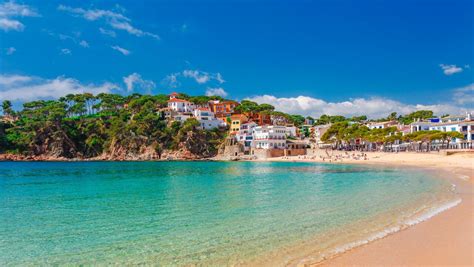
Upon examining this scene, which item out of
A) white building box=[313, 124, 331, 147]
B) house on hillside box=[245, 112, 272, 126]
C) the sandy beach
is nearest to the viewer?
the sandy beach

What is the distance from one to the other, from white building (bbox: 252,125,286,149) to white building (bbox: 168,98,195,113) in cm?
2532

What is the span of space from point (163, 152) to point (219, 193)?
65.9 metres

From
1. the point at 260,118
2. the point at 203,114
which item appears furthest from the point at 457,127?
the point at 203,114

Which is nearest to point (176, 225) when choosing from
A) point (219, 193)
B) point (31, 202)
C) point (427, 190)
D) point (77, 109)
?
point (219, 193)

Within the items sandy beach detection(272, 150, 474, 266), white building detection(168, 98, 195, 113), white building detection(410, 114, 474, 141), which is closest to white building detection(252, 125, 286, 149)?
white building detection(168, 98, 195, 113)

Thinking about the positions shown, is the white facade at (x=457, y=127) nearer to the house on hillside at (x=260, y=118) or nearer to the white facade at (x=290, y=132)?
the white facade at (x=290, y=132)

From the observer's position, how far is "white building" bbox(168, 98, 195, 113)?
327 ft

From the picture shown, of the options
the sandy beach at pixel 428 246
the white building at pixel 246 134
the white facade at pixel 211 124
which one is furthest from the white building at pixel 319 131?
the sandy beach at pixel 428 246

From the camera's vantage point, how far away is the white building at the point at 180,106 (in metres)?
99.6

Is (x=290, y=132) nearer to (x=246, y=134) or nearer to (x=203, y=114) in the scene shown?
(x=246, y=134)

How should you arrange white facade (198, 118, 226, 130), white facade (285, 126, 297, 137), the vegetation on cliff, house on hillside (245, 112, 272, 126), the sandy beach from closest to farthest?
the sandy beach < the vegetation on cliff < white facade (198, 118, 226, 130) < white facade (285, 126, 297, 137) < house on hillside (245, 112, 272, 126)

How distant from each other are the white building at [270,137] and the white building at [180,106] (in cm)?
2532

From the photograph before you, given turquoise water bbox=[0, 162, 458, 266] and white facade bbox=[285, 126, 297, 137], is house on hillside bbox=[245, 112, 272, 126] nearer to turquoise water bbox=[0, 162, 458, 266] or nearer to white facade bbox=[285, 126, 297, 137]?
white facade bbox=[285, 126, 297, 137]

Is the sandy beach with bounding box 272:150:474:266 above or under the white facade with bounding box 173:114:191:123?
under
